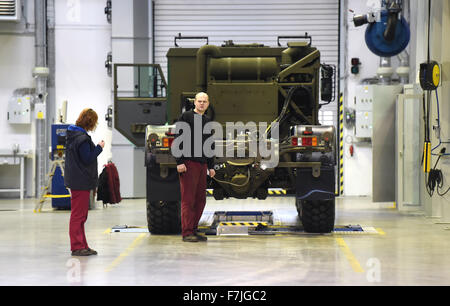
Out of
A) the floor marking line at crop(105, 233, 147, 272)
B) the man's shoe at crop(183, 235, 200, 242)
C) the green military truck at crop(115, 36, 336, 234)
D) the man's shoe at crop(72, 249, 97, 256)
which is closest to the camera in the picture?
the floor marking line at crop(105, 233, 147, 272)

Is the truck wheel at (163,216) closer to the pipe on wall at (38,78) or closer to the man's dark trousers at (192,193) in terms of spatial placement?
the man's dark trousers at (192,193)

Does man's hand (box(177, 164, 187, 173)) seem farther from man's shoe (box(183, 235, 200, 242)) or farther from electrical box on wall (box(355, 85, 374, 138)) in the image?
electrical box on wall (box(355, 85, 374, 138))

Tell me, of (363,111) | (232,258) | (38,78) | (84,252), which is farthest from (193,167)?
(38,78)

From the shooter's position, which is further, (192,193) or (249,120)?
(249,120)

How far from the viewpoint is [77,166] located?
780 centimetres

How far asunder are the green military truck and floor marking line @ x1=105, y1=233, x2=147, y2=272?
1.23ft

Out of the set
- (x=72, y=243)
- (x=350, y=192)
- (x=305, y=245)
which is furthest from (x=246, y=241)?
(x=350, y=192)

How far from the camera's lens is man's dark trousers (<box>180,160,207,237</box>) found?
8820mm

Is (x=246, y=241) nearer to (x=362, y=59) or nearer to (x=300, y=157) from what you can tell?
(x=300, y=157)

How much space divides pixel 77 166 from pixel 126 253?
1115mm

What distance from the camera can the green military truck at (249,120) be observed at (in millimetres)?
9258

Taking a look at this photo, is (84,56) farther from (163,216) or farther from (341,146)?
(163,216)

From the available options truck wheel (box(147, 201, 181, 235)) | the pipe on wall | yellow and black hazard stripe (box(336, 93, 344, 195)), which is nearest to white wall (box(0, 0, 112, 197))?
the pipe on wall

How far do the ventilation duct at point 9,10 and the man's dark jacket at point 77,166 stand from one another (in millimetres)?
10622
